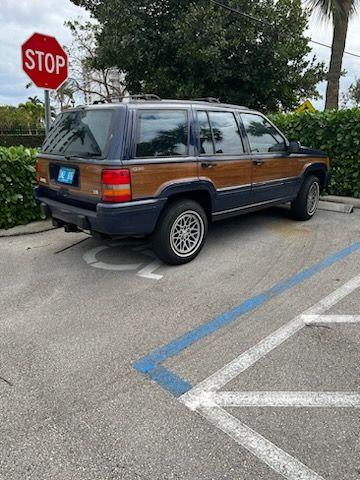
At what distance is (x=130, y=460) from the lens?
1.91 metres

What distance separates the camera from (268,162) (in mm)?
5281

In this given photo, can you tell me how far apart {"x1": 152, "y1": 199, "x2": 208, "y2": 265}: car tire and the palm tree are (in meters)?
10.3

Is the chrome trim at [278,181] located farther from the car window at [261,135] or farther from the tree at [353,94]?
the tree at [353,94]

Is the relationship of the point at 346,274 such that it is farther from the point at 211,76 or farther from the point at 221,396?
the point at 211,76

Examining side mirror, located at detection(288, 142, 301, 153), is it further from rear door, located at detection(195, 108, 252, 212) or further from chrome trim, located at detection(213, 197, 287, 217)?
rear door, located at detection(195, 108, 252, 212)

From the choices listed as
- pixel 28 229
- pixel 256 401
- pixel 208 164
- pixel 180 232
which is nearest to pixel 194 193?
pixel 208 164

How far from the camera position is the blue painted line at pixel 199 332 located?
2.49 metres

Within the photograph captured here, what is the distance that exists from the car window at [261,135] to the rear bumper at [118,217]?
186 centimetres

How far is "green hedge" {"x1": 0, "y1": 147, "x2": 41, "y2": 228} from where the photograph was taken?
5574mm

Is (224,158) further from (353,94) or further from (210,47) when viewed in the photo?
(353,94)

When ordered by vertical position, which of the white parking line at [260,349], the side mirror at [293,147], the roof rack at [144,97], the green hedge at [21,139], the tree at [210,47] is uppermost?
the tree at [210,47]

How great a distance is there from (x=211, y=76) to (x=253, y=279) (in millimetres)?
9052

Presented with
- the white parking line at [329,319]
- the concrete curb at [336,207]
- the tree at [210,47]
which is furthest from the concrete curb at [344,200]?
the tree at [210,47]

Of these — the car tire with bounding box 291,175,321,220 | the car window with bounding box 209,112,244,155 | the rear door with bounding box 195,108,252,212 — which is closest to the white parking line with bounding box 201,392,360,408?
the rear door with bounding box 195,108,252,212
